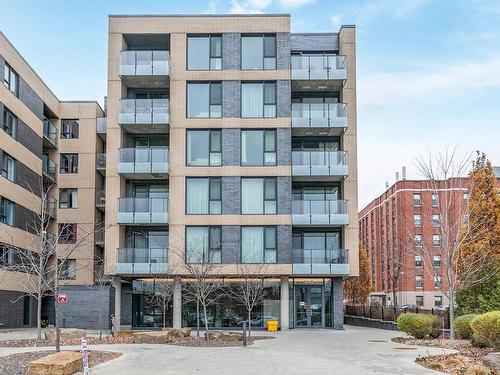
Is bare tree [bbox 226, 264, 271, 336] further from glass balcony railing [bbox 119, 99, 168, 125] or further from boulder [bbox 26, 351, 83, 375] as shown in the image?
boulder [bbox 26, 351, 83, 375]

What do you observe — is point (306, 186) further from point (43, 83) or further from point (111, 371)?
point (111, 371)

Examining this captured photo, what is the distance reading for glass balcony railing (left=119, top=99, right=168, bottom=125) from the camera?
39.8m

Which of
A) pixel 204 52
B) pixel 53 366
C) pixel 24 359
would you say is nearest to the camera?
pixel 53 366

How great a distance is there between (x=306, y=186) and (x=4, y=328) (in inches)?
802

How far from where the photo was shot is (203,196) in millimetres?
39656

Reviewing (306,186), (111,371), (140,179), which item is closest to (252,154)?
(306,186)

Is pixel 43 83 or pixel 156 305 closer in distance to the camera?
pixel 156 305

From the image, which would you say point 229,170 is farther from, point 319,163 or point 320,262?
point 320,262

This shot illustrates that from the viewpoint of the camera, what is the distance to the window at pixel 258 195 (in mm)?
39531

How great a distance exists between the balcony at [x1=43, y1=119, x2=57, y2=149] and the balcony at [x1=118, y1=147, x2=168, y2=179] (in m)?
10.6

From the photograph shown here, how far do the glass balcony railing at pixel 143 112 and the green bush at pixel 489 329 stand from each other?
2349 cm

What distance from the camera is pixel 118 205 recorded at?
39.6 m

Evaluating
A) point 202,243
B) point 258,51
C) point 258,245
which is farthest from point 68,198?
point 258,51

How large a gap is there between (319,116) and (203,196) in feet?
28.3
